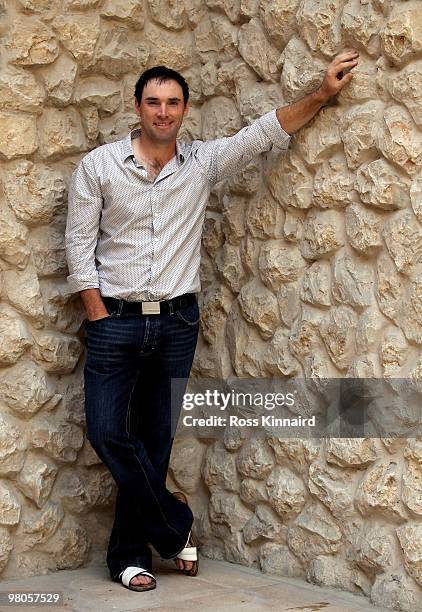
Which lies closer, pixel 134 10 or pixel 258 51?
pixel 258 51

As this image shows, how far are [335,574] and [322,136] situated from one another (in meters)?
1.43

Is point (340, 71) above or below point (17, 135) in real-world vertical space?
above

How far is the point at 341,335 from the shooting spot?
3.28 meters

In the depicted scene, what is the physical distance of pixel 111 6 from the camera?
371 cm

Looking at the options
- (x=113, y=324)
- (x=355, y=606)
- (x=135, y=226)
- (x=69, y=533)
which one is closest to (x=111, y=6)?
(x=135, y=226)

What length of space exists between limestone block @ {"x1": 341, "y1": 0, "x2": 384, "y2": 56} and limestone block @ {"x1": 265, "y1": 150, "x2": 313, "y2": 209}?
44 cm

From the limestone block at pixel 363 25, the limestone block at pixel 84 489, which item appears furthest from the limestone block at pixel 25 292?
the limestone block at pixel 363 25

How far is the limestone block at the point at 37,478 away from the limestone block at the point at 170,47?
1.53 m

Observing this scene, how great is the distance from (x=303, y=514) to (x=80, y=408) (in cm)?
89

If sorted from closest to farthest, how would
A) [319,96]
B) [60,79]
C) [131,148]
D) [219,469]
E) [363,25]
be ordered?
[363,25], [319,96], [131,148], [60,79], [219,469]

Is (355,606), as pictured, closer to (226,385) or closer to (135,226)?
(226,385)

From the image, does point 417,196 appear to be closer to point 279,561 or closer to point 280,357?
point 280,357

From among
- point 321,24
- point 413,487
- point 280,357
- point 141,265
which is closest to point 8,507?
point 141,265

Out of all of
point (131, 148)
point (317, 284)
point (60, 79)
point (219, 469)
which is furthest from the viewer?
point (219, 469)
